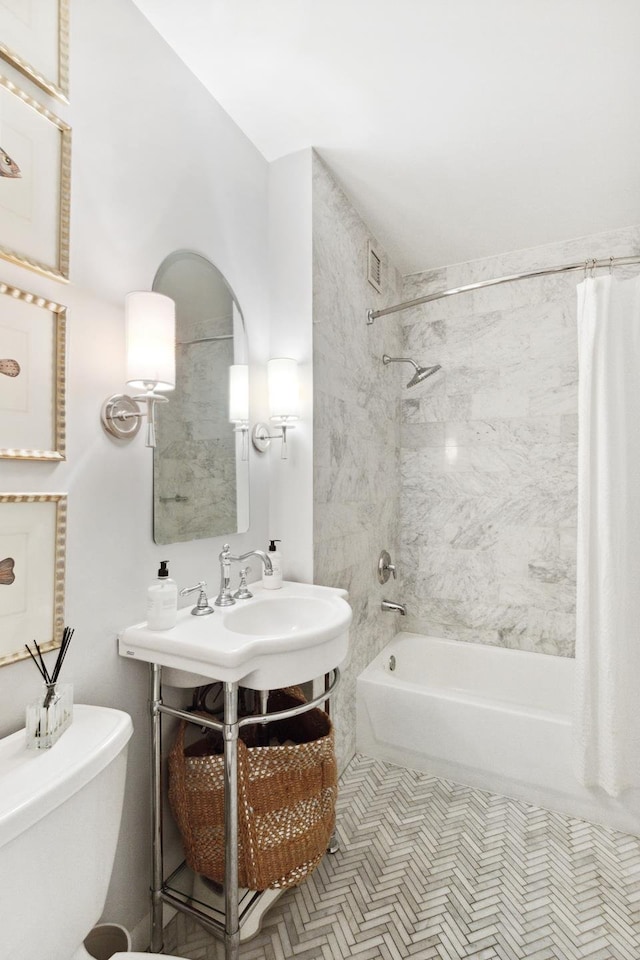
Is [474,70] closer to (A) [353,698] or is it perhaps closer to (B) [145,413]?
(B) [145,413]

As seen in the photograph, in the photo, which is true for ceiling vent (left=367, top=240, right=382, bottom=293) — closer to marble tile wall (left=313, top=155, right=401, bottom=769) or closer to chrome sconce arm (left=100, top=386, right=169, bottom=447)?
marble tile wall (left=313, top=155, right=401, bottom=769)

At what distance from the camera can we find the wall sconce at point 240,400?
1646 millimetres

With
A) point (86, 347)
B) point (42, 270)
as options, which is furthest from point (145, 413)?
point (42, 270)

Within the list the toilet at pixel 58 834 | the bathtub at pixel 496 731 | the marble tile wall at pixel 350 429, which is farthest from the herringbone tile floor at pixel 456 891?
the toilet at pixel 58 834

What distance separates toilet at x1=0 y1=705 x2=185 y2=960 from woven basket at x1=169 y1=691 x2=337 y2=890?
33cm

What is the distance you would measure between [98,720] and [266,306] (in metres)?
1.48

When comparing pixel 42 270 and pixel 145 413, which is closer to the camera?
pixel 42 270

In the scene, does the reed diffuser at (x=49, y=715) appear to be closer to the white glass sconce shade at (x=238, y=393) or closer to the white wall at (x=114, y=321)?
the white wall at (x=114, y=321)

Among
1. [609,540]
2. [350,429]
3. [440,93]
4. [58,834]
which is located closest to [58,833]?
[58,834]

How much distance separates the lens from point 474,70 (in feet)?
4.86

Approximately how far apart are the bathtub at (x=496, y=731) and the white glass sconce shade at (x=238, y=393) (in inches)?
50.9

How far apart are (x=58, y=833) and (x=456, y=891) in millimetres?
1275

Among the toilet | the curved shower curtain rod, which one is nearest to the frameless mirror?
the toilet

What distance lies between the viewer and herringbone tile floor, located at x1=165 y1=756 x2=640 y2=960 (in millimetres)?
1285
